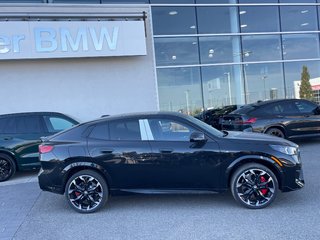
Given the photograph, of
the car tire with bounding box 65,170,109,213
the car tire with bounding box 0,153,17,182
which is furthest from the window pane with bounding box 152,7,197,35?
the car tire with bounding box 65,170,109,213

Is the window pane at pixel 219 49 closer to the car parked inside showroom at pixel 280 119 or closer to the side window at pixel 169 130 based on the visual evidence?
the car parked inside showroom at pixel 280 119

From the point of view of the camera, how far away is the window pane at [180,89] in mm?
14375

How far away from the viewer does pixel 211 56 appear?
48.7ft

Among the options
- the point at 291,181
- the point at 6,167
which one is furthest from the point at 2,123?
the point at 291,181

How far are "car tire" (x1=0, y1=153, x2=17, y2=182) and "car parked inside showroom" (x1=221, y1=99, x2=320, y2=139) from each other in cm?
623

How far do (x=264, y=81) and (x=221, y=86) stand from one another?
2.07 m

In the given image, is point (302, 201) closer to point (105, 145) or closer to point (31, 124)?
point (105, 145)

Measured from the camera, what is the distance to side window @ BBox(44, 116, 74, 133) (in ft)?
29.6

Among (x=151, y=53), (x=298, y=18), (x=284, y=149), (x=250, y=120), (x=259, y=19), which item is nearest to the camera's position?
(x=284, y=149)

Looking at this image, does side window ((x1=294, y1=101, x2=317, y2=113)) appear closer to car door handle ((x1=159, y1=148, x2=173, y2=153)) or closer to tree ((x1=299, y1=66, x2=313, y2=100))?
tree ((x1=299, y1=66, x2=313, y2=100))

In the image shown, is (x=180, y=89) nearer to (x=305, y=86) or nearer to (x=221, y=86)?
(x=221, y=86)

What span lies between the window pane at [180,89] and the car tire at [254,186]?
29.7ft

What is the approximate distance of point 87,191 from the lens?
5.65 metres

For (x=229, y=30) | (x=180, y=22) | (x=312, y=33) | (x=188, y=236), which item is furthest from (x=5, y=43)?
(x=312, y=33)
